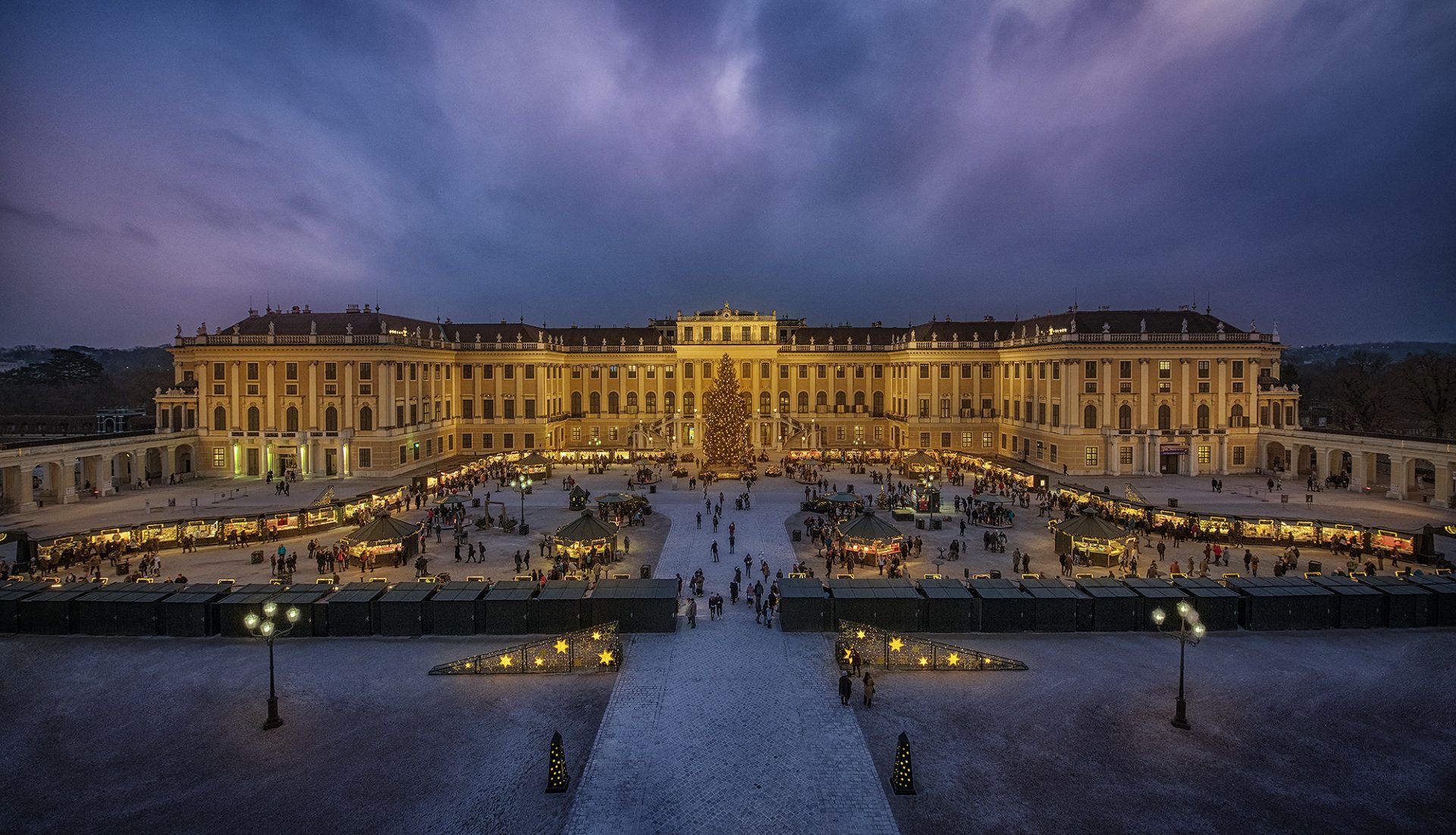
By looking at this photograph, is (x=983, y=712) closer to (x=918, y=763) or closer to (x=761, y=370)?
(x=918, y=763)

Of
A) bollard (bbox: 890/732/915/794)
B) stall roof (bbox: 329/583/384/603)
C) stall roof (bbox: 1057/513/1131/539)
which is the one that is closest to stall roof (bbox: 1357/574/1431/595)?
stall roof (bbox: 1057/513/1131/539)

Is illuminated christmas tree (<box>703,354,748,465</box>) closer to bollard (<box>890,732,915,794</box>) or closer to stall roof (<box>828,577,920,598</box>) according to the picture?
stall roof (<box>828,577,920,598</box>)

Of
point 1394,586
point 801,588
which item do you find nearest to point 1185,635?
point 801,588

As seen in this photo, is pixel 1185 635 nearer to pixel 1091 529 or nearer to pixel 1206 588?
pixel 1206 588

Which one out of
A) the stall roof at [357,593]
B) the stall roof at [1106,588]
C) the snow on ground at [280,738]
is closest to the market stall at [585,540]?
the stall roof at [357,593]

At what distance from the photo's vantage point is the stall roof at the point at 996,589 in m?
23.5

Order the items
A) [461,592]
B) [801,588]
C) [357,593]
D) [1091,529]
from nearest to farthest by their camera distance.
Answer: [357,593] < [461,592] < [801,588] < [1091,529]

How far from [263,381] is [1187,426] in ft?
250

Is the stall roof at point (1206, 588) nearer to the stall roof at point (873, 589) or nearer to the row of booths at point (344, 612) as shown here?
the stall roof at point (873, 589)

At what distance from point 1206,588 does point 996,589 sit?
686cm

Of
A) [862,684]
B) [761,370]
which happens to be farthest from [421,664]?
[761,370]

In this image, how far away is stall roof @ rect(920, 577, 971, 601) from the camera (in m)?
23.4

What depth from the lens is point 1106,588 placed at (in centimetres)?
2391

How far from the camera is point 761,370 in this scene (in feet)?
A: 257
